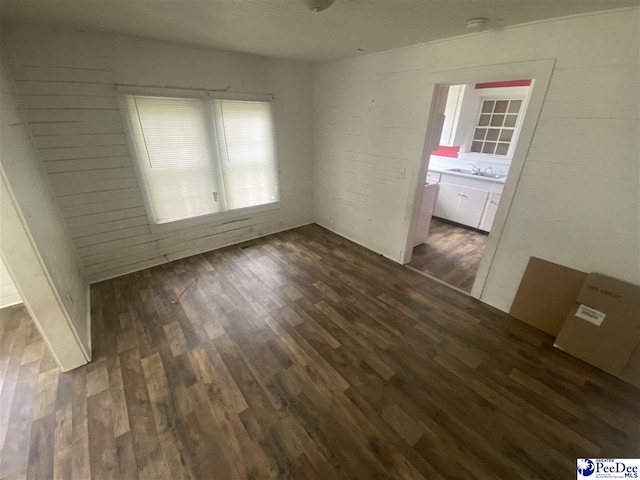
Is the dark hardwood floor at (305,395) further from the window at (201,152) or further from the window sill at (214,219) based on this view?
the window at (201,152)

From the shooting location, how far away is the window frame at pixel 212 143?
2.76 metres

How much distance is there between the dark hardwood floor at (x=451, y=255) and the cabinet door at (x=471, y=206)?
17 cm

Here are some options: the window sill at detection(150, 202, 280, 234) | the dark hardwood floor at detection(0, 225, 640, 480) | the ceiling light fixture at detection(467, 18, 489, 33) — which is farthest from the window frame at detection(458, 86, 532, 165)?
the window sill at detection(150, 202, 280, 234)

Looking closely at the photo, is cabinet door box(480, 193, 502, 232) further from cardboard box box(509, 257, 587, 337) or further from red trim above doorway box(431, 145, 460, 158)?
cardboard box box(509, 257, 587, 337)

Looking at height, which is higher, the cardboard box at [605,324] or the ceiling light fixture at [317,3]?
the ceiling light fixture at [317,3]

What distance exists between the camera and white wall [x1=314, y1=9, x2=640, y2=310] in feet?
5.83

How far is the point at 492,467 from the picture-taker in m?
1.48

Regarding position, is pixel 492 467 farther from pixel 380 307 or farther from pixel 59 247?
pixel 59 247

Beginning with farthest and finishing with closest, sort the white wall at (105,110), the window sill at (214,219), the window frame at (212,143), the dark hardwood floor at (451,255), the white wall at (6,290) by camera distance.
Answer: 1. the window sill at (214,219)
2. the dark hardwood floor at (451,255)
3. the window frame at (212,143)
4. the white wall at (6,290)
5. the white wall at (105,110)

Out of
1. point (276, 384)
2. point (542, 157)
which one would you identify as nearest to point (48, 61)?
point (276, 384)

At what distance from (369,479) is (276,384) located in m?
0.81

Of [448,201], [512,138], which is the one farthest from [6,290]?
[512,138]

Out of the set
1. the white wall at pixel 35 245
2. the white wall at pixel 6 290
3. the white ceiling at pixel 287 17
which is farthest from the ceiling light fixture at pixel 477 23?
the white wall at pixel 6 290
